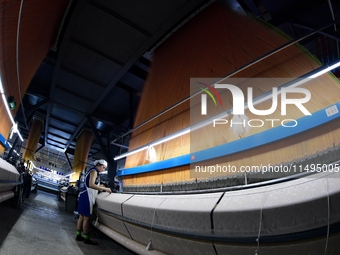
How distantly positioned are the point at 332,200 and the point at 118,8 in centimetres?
377

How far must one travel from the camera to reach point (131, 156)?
3.96 m

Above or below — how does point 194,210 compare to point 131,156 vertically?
below

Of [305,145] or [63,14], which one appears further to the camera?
[63,14]

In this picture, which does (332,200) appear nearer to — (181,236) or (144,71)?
(181,236)

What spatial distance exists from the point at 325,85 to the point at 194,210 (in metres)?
1.59

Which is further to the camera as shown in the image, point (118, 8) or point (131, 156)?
point (131, 156)

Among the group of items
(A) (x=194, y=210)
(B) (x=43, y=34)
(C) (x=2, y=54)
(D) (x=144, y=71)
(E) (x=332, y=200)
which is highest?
(D) (x=144, y=71)

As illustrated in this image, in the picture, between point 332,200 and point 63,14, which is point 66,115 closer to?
point 63,14

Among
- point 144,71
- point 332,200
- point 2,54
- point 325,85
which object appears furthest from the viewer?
point 144,71

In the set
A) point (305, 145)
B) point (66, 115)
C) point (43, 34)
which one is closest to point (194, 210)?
point (305, 145)

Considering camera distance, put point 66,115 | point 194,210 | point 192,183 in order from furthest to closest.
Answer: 1. point 66,115
2. point 192,183
3. point 194,210

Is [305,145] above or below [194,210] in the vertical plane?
above

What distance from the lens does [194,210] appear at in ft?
4.52

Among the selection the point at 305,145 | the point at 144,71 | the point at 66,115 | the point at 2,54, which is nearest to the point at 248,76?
the point at 305,145
